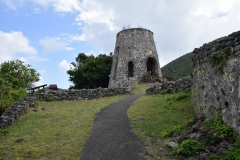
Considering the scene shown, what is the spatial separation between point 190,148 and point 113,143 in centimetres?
222

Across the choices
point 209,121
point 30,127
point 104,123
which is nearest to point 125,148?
point 209,121

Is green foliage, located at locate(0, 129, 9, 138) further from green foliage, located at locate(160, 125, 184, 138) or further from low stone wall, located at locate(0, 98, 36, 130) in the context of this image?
green foliage, located at locate(160, 125, 184, 138)

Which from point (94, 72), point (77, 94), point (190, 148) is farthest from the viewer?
point (94, 72)

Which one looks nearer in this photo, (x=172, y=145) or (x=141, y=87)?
(x=172, y=145)

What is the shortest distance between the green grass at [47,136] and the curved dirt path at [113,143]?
0.90ft

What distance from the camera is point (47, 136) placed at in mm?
7738

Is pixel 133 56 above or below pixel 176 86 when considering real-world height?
above

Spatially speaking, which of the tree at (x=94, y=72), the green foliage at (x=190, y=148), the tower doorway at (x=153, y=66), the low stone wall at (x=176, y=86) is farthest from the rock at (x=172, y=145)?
the tree at (x=94, y=72)

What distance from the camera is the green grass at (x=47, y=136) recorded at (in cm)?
620

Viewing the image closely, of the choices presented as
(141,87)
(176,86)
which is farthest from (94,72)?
(176,86)

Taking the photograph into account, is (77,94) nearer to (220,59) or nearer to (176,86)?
(176,86)

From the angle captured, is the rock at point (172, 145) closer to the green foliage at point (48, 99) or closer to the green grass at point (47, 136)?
the green grass at point (47, 136)

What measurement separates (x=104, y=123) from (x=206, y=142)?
4578 mm

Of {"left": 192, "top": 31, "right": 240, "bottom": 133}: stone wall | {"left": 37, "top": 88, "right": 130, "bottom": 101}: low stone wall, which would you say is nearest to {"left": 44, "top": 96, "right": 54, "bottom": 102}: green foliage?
{"left": 37, "top": 88, "right": 130, "bottom": 101}: low stone wall
